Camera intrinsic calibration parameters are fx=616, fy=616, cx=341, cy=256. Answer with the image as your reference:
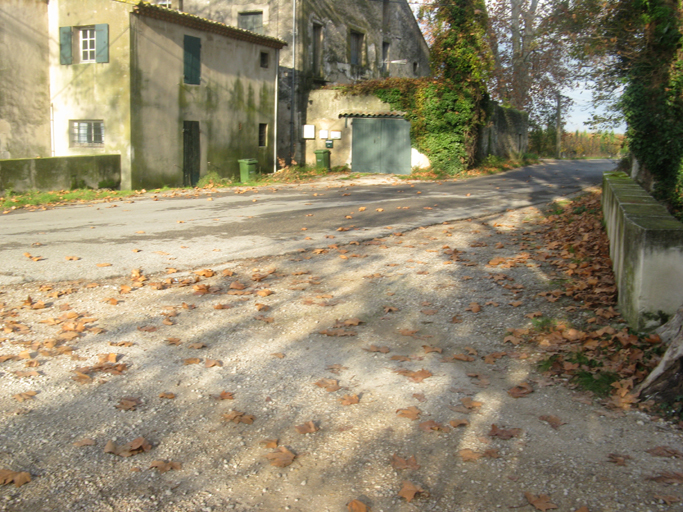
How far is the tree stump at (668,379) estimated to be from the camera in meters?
4.16

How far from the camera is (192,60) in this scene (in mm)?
21672

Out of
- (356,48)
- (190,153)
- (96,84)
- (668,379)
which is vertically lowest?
(668,379)

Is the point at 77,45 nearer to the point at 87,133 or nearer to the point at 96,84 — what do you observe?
the point at 96,84

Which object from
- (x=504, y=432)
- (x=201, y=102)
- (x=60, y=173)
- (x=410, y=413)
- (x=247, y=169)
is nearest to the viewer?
(x=504, y=432)

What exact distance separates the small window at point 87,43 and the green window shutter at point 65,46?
1.12ft

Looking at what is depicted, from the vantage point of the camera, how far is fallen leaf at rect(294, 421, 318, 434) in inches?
155

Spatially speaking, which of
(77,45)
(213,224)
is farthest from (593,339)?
(77,45)

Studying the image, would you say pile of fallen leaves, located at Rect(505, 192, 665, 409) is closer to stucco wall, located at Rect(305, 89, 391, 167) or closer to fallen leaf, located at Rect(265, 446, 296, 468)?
fallen leaf, located at Rect(265, 446, 296, 468)

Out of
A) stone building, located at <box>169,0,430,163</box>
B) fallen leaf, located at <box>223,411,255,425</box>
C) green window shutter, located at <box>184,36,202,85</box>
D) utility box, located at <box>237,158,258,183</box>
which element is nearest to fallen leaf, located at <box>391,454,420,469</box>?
fallen leaf, located at <box>223,411,255,425</box>

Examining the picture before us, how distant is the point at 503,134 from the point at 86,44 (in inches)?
858

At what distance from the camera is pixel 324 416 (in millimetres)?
4168

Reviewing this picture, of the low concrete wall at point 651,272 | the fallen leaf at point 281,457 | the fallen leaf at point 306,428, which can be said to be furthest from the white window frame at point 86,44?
the fallen leaf at point 281,457

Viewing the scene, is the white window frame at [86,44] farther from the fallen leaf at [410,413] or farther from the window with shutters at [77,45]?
the fallen leaf at [410,413]

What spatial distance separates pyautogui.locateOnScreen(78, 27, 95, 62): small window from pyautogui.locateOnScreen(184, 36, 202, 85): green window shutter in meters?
3.01
